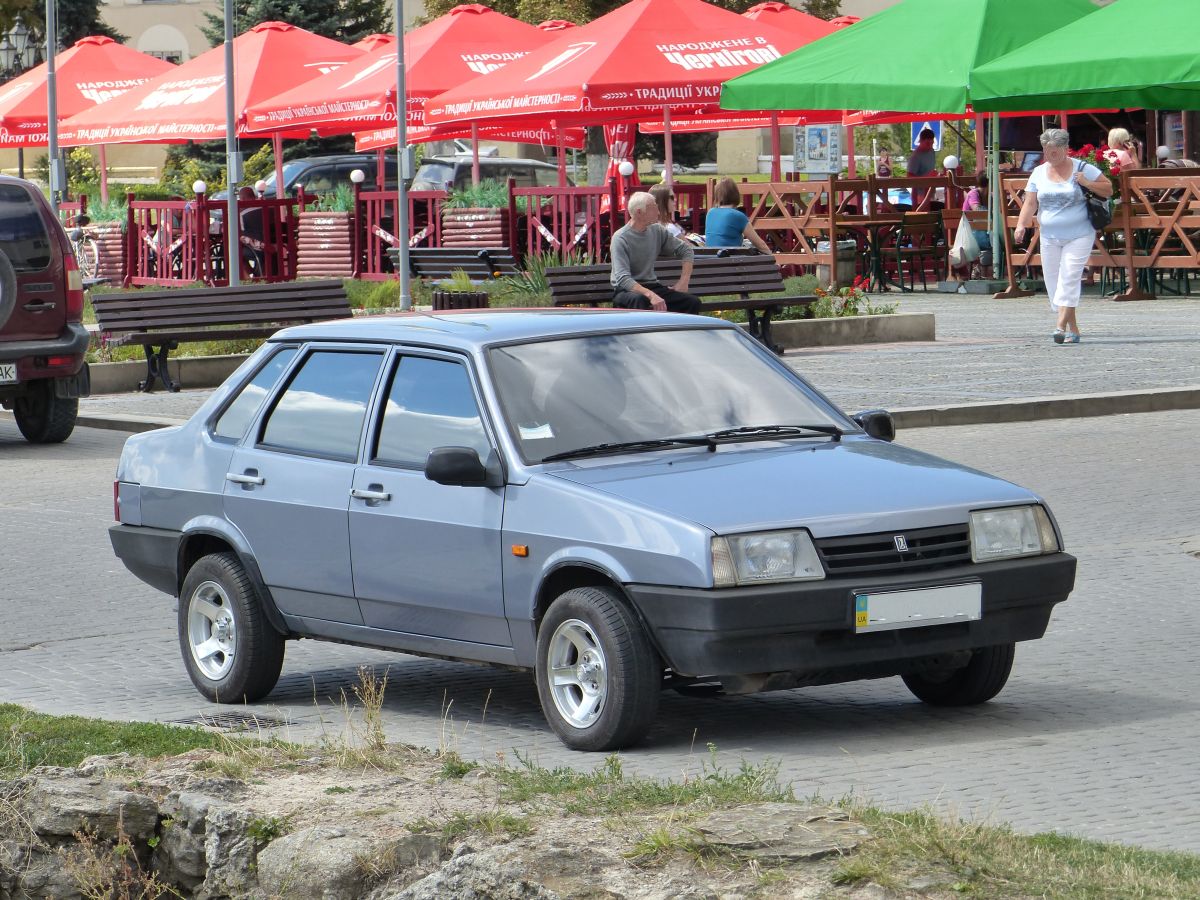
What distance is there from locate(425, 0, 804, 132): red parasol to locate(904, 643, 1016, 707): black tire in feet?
66.8

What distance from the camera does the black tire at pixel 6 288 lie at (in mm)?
16688

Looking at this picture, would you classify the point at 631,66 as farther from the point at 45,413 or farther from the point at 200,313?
the point at 45,413

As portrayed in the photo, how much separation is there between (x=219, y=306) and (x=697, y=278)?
15.0 ft

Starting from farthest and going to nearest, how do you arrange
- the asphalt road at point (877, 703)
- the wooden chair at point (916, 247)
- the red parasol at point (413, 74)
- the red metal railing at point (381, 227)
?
the red parasol at point (413, 74) < the red metal railing at point (381, 227) < the wooden chair at point (916, 247) < the asphalt road at point (877, 703)

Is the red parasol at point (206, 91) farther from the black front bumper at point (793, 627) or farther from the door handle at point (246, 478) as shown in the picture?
the black front bumper at point (793, 627)

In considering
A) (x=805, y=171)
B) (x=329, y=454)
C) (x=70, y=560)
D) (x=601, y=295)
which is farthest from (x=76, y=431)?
(x=805, y=171)

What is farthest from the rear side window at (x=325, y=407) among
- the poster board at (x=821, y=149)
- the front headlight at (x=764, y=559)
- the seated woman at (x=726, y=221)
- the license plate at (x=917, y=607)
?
the poster board at (x=821, y=149)

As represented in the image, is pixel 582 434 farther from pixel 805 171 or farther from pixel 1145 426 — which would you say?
pixel 805 171

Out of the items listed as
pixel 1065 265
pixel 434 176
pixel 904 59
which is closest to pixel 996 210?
pixel 904 59

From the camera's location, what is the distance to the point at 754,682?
690 cm

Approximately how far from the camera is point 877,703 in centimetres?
786

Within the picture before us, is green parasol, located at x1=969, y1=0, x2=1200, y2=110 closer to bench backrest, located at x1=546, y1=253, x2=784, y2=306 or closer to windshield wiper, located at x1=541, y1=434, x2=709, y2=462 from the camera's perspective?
bench backrest, located at x1=546, y1=253, x2=784, y2=306

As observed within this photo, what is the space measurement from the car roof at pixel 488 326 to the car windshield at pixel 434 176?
3626 centimetres

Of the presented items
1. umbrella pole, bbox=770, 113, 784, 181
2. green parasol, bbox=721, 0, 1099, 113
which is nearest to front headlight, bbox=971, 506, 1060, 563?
green parasol, bbox=721, 0, 1099, 113
